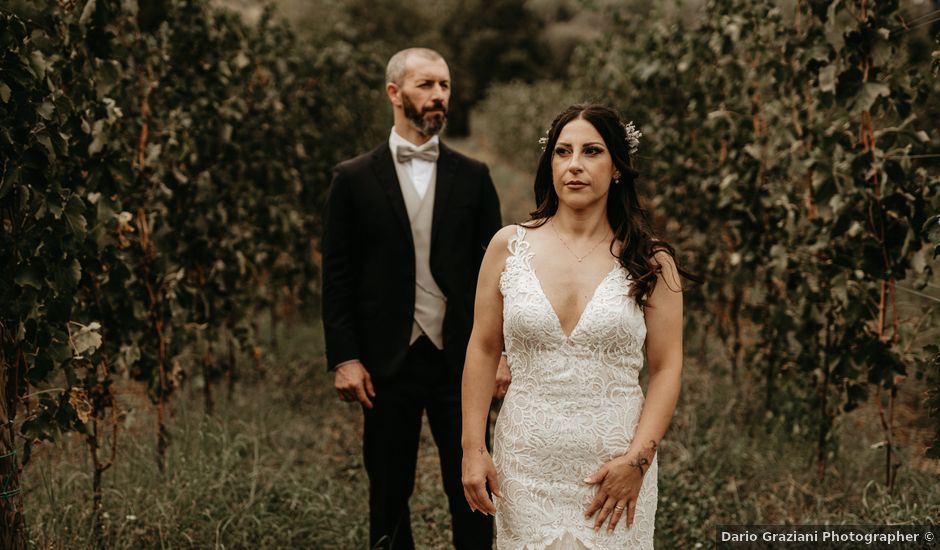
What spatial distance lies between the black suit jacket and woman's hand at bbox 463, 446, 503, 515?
0.79 meters

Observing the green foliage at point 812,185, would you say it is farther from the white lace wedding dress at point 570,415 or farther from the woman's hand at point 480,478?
the woman's hand at point 480,478

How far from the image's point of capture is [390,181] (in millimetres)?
3277

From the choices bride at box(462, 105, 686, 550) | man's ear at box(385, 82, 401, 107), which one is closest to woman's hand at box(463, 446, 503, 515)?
bride at box(462, 105, 686, 550)

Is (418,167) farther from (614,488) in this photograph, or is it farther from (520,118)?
(520,118)

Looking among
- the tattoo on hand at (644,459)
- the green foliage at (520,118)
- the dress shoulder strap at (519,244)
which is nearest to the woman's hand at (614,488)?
the tattoo on hand at (644,459)

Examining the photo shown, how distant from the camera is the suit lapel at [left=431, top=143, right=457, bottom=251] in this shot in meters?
3.27

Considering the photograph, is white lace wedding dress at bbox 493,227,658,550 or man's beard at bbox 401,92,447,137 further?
man's beard at bbox 401,92,447,137

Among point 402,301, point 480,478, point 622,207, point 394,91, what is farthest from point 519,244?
point 394,91

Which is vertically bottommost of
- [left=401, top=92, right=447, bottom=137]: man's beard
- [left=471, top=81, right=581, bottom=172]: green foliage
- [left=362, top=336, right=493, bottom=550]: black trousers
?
[left=362, top=336, right=493, bottom=550]: black trousers

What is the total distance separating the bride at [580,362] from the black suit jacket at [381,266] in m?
0.75

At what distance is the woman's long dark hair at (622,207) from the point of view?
2.34 m

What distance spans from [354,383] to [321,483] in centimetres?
159

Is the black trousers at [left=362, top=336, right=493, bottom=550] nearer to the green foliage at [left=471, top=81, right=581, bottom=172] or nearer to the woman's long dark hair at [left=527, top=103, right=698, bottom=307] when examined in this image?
the woman's long dark hair at [left=527, top=103, right=698, bottom=307]

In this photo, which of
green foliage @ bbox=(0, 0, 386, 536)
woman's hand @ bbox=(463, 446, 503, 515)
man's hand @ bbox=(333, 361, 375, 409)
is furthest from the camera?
man's hand @ bbox=(333, 361, 375, 409)
